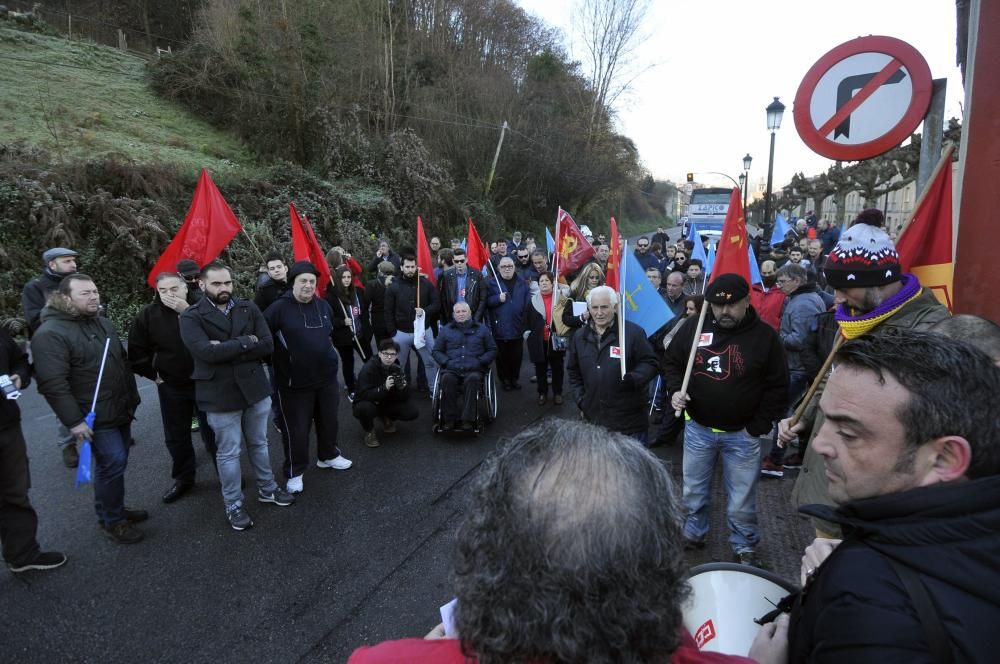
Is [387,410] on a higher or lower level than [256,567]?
higher

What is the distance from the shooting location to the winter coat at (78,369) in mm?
3592

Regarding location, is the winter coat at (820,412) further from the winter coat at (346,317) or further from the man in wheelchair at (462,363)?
the winter coat at (346,317)

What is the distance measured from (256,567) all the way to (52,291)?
12.0 ft

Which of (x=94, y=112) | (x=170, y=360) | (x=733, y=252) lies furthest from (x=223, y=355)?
(x=94, y=112)

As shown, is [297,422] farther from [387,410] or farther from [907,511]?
[907,511]

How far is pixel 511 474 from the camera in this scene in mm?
995

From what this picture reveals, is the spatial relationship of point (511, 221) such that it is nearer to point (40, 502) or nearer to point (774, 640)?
point (40, 502)

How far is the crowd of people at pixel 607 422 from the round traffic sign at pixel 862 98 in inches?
22.1

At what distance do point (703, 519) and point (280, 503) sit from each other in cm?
328

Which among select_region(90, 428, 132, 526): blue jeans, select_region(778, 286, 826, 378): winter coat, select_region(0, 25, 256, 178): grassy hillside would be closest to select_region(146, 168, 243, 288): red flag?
select_region(90, 428, 132, 526): blue jeans

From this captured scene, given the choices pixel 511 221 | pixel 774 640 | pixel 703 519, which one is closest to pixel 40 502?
pixel 703 519

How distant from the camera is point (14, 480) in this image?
3453mm

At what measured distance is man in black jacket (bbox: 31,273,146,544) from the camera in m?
3.61

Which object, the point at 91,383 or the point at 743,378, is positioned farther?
the point at 91,383
